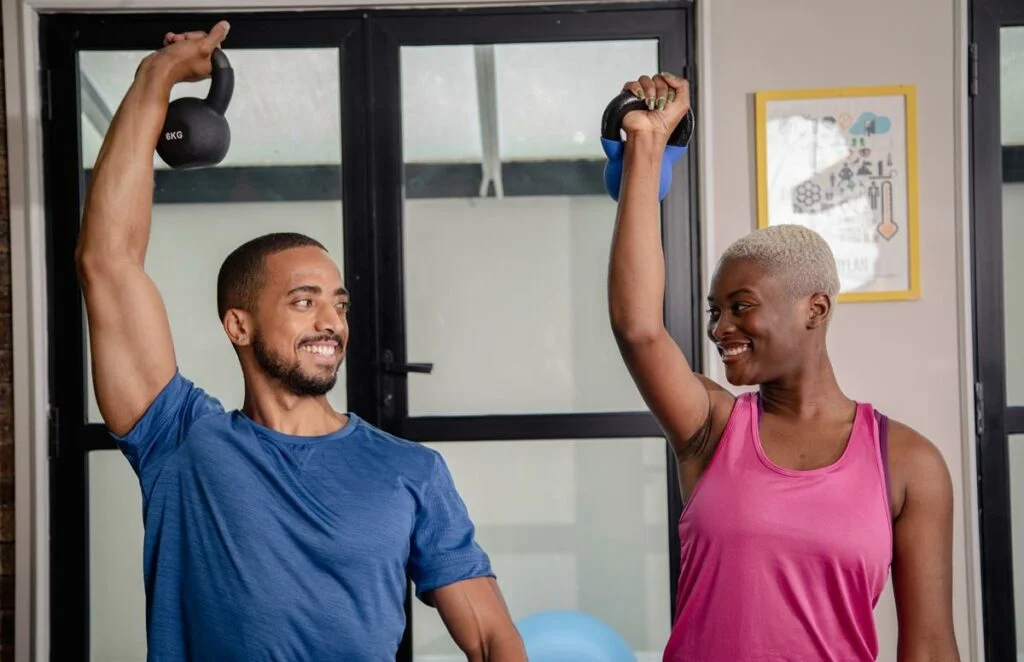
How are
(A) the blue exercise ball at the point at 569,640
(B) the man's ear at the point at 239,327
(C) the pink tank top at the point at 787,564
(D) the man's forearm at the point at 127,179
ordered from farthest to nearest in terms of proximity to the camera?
(A) the blue exercise ball at the point at 569,640
(B) the man's ear at the point at 239,327
(D) the man's forearm at the point at 127,179
(C) the pink tank top at the point at 787,564

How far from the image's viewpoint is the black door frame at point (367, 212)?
9.30 feet

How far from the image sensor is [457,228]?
2.88 metres

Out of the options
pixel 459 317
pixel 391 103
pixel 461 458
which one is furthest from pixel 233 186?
pixel 461 458

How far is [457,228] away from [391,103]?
15.6 inches

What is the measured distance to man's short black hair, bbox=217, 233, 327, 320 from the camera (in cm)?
157

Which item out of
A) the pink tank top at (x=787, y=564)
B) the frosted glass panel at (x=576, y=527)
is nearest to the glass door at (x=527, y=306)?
the frosted glass panel at (x=576, y=527)

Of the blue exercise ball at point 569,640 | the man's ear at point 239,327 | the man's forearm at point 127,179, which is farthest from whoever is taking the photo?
the blue exercise ball at point 569,640

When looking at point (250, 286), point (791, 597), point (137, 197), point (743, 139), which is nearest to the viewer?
point (791, 597)

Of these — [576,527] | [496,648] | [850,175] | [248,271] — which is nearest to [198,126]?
[248,271]

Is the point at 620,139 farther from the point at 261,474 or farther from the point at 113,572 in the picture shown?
the point at 113,572

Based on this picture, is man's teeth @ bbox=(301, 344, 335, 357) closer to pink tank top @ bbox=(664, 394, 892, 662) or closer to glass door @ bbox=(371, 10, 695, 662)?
pink tank top @ bbox=(664, 394, 892, 662)

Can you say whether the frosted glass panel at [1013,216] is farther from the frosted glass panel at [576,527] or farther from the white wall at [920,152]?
the frosted glass panel at [576,527]

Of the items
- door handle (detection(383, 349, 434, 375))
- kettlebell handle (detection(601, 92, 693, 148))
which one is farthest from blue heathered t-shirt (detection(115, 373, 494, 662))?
door handle (detection(383, 349, 434, 375))

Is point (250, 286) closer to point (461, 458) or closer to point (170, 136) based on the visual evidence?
point (170, 136)
